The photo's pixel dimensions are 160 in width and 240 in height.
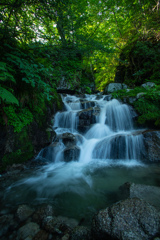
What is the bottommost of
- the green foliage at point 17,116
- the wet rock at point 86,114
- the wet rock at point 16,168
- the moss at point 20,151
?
the wet rock at point 16,168

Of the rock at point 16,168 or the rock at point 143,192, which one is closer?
the rock at point 143,192

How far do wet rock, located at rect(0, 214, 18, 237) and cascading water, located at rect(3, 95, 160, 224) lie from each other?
61 centimetres

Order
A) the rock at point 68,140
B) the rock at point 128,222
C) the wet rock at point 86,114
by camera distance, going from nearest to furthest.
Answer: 1. the rock at point 128,222
2. the rock at point 68,140
3. the wet rock at point 86,114

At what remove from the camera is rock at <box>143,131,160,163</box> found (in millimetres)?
4562

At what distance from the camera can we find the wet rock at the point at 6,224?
69.9 inches

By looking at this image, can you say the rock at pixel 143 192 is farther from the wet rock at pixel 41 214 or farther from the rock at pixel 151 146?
the rock at pixel 151 146

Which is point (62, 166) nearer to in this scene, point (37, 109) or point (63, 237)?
point (37, 109)

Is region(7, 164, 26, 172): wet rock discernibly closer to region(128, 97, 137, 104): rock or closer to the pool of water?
the pool of water

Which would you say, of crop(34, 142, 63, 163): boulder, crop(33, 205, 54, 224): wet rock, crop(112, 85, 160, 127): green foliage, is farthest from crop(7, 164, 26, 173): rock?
crop(112, 85, 160, 127): green foliage

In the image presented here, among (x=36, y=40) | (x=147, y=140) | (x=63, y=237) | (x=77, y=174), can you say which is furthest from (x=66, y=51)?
(x=147, y=140)

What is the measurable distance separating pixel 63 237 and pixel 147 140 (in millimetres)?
4706

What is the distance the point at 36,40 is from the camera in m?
3.74

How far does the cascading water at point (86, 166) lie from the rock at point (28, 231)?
54 centimetres

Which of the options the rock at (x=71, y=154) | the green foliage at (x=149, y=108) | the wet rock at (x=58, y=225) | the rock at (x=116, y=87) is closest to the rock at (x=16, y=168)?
the rock at (x=71, y=154)
